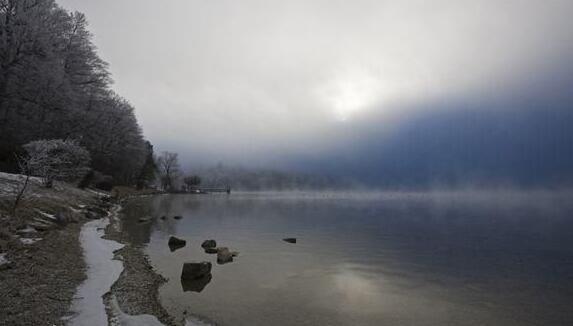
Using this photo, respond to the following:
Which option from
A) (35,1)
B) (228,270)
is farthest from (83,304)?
(35,1)

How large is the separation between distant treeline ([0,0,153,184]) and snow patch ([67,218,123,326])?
2646cm

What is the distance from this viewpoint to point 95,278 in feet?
54.4

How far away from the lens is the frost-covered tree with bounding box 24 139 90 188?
30.1 metres

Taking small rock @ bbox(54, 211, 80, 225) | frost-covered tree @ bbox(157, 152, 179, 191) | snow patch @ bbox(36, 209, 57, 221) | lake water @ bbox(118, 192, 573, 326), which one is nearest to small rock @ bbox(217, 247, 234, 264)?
lake water @ bbox(118, 192, 573, 326)

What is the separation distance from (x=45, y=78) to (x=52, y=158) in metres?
18.0

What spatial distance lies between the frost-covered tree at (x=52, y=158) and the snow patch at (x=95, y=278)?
7.32 meters

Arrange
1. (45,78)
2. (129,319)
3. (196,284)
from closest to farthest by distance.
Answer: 1. (129,319)
2. (196,284)
3. (45,78)

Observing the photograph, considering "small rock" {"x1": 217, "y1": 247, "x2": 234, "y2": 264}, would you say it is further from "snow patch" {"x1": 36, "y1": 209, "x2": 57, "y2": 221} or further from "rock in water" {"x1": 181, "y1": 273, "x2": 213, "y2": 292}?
"snow patch" {"x1": 36, "y1": 209, "x2": 57, "y2": 221}

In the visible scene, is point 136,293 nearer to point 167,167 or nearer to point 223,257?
point 223,257

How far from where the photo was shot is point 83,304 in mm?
12945

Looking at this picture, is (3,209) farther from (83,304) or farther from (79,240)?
(83,304)

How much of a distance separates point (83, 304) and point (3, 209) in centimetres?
1641

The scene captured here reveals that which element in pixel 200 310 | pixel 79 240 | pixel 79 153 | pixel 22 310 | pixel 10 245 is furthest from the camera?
pixel 79 153

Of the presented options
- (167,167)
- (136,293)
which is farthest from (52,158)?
(167,167)
